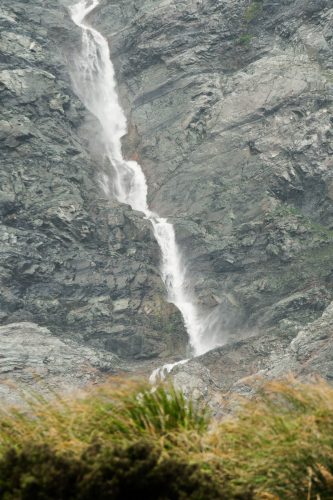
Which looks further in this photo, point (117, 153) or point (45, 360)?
point (117, 153)

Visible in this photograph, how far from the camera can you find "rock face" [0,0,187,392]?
39.8 m

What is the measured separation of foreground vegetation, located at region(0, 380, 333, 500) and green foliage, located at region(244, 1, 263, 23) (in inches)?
2242

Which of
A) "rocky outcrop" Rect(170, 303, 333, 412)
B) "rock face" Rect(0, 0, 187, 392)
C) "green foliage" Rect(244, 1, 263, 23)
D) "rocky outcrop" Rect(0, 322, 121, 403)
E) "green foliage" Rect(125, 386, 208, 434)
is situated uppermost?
"green foliage" Rect(244, 1, 263, 23)

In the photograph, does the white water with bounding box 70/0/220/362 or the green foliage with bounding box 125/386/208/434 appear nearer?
the green foliage with bounding box 125/386/208/434

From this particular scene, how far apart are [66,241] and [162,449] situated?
125 feet

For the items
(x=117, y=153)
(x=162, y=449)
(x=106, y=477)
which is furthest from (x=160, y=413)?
(x=117, y=153)

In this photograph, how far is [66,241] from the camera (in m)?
A: 44.2

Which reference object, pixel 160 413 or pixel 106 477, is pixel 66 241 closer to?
pixel 160 413

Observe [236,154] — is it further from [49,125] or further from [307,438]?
[307,438]

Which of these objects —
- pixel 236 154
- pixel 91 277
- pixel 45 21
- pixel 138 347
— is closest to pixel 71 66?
pixel 45 21

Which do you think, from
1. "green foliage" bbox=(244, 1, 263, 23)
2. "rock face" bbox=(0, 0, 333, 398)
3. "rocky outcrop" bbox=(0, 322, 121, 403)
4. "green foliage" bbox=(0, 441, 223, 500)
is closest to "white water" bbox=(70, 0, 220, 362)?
"rock face" bbox=(0, 0, 333, 398)

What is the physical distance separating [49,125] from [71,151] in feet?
9.47

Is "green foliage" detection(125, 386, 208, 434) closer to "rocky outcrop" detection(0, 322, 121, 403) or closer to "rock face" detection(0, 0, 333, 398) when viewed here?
"rock face" detection(0, 0, 333, 398)

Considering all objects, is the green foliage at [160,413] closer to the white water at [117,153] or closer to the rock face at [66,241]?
the rock face at [66,241]
